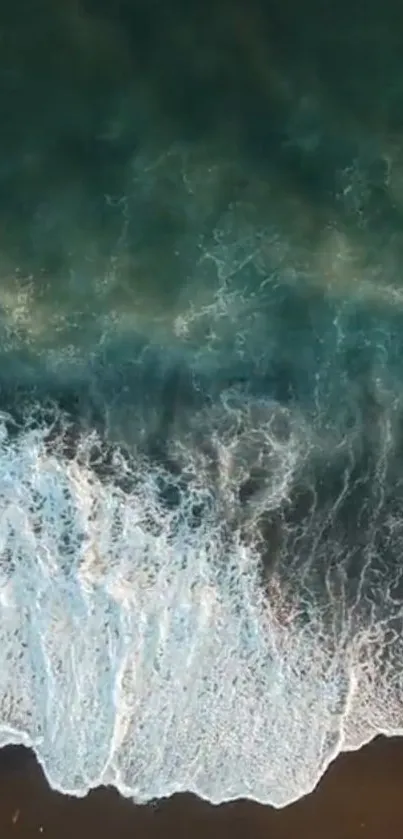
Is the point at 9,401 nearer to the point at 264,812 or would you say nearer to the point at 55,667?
the point at 55,667

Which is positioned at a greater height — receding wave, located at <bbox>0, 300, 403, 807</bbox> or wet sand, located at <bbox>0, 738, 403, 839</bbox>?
Answer: receding wave, located at <bbox>0, 300, 403, 807</bbox>

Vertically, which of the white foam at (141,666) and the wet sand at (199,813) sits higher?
the white foam at (141,666)

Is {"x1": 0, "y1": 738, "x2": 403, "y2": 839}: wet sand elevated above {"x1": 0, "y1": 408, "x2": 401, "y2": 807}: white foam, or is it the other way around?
{"x1": 0, "y1": 408, "x2": 401, "y2": 807}: white foam
